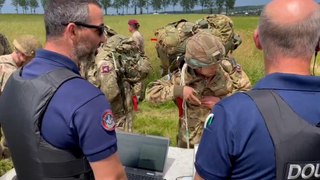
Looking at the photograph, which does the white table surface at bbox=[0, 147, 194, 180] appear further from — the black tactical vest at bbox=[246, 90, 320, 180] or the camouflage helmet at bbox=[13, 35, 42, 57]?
the camouflage helmet at bbox=[13, 35, 42, 57]

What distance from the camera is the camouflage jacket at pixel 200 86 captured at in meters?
3.38

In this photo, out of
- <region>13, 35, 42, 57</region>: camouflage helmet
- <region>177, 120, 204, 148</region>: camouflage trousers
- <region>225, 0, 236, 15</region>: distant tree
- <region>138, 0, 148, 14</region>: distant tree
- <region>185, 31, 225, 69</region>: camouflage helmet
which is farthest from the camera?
<region>138, 0, 148, 14</region>: distant tree

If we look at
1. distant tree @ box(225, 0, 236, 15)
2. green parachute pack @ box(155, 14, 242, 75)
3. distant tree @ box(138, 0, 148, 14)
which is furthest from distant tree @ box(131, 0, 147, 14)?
green parachute pack @ box(155, 14, 242, 75)

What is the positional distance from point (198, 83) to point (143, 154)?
1.03 m

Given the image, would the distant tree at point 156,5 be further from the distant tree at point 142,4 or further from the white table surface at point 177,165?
the white table surface at point 177,165

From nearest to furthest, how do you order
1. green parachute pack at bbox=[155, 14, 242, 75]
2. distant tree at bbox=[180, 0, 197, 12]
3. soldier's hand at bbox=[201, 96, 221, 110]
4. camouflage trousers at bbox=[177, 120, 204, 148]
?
1. soldier's hand at bbox=[201, 96, 221, 110]
2. camouflage trousers at bbox=[177, 120, 204, 148]
3. green parachute pack at bbox=[155, 14, 242, 75]
4. distant tree at bbox=[180, 0, 197, 12]

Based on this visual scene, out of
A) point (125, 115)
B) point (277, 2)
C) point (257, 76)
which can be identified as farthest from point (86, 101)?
point (257, 76)

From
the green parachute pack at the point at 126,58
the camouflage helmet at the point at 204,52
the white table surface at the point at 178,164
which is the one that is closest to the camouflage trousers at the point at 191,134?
the white table surface at the point at 178,164

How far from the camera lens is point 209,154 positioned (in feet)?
4.90

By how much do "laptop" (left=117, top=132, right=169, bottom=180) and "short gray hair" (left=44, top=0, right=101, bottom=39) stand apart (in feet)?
2.97

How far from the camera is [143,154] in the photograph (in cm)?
259

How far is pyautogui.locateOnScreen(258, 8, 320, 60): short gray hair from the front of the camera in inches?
55.0

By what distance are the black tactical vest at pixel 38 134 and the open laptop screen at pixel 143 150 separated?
0.71 m

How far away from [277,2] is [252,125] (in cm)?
45
